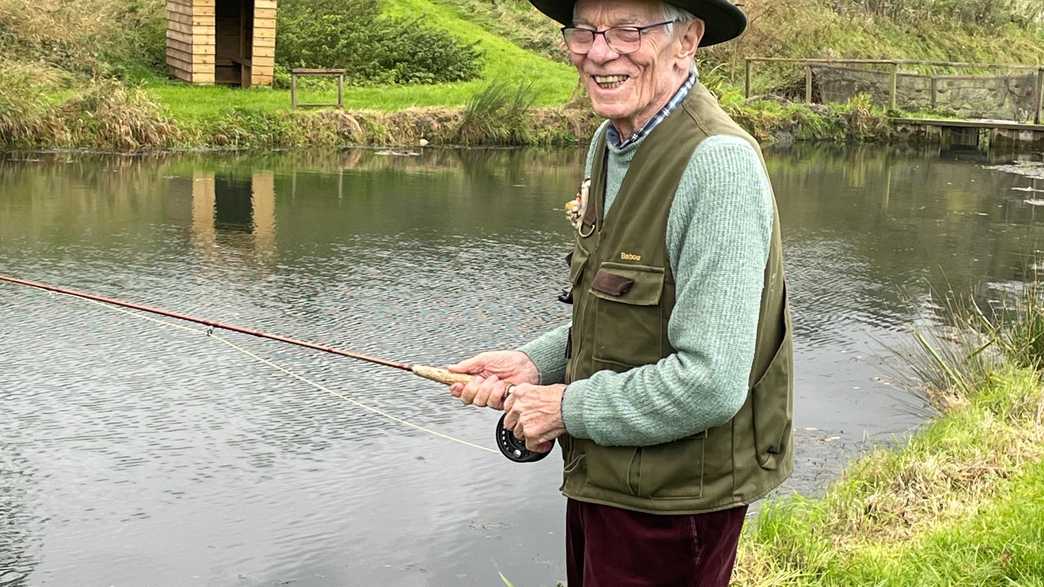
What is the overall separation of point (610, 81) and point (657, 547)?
86cm

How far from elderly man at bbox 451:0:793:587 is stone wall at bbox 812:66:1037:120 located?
79.0 feet

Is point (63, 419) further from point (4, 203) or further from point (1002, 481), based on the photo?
point (4, 203)

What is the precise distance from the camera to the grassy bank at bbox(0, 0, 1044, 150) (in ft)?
58.3

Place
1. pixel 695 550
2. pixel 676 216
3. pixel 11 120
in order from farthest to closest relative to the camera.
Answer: pixel 11 120 < pixel 695 550 < pixel 676 216

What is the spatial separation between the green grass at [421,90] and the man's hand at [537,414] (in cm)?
1652

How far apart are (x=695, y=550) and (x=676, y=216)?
0.62m

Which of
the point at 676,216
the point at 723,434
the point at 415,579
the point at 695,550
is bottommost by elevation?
the point at 415,579

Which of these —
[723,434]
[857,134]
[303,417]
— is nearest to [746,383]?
[723,434]

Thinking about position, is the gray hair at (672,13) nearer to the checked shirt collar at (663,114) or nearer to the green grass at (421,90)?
the checked shirt collar at (663,114)

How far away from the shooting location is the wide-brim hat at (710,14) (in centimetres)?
261

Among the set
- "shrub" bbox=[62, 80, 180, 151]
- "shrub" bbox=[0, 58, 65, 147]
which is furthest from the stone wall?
"shrub" bbox=[0, 58, 65, 147]

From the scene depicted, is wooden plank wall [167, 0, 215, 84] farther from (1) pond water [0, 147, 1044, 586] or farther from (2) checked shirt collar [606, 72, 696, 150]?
(2) checked shirt collar [606, 72, 696, 150]

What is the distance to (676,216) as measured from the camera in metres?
2.48

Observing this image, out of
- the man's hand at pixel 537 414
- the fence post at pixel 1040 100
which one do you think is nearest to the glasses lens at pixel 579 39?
the man's hand at pixel 537 414
